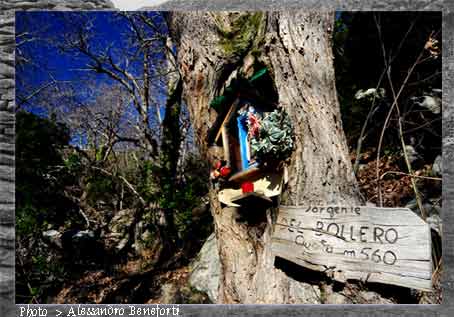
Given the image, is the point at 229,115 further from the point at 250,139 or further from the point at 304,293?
the point at 304,293

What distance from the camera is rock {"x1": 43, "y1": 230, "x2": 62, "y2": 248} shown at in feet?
14.6

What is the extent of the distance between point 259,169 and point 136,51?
11.5 feet

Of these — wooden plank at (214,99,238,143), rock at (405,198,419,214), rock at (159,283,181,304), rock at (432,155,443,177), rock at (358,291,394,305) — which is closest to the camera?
rock at (358,291,394,305)

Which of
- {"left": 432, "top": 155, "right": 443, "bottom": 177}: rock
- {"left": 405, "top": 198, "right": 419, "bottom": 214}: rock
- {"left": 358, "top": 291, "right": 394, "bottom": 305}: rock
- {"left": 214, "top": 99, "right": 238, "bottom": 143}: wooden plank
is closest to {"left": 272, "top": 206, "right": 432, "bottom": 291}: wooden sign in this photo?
{"left": 358, "top": 291, "right": 394, "bottom": 305}: rock

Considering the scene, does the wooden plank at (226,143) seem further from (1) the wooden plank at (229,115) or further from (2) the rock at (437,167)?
(2) the rock at (437,167)

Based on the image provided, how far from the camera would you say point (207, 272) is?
4.04 m

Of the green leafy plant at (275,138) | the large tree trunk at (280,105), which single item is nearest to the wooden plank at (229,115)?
the large tree trunk at (280,105)

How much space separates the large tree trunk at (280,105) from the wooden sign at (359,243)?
0.12 metres

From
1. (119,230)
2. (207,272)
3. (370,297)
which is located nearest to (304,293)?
(370,297)

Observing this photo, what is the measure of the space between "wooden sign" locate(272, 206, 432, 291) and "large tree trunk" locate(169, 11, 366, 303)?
12 centimetres

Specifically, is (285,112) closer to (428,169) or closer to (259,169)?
(259,169)

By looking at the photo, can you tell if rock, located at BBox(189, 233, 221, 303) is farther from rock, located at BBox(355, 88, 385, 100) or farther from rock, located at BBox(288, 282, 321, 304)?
rock, located at BBox(355, 88, 385, 100)

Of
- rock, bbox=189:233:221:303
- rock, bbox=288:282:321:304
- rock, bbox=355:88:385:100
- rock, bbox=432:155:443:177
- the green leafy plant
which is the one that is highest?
rock, bbox=355:88:385:100

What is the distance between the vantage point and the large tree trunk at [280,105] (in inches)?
82.0
